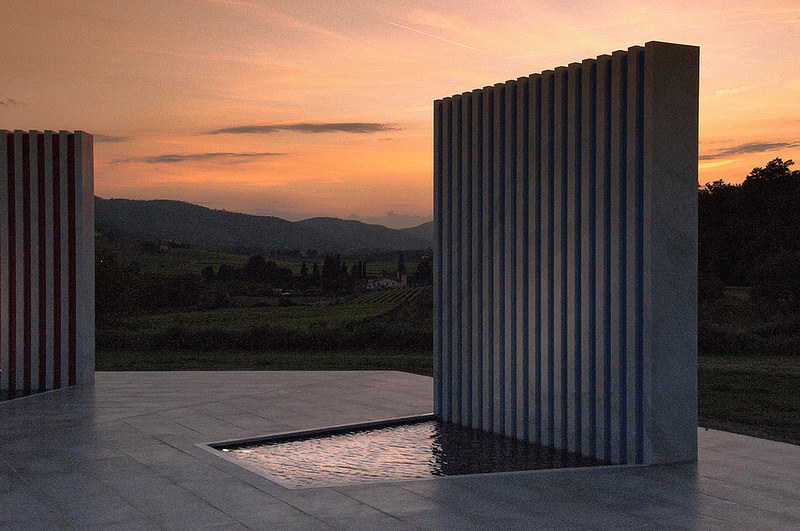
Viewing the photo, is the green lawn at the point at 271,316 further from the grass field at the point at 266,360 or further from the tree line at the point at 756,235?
the tree line at the point at 756,235

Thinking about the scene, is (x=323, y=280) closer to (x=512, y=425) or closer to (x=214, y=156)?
(x=214, y=156)

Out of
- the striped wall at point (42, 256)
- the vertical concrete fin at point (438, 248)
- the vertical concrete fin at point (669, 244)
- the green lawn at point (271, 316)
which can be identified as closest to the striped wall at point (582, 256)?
the vertical concrete fin at point (669, 244)

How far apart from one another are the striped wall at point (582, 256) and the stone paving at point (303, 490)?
0.68 metres

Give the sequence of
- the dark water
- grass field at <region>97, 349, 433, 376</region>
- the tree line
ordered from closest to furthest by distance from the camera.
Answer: the dark water → grass field at <region>97, 349, 433, 376</region> → the tree line

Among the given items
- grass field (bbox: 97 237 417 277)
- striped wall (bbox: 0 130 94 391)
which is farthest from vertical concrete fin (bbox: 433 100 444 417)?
grass field (bbox: 97 237 417 277)

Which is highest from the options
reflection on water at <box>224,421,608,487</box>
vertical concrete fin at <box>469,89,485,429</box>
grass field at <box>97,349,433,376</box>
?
vertical concrete fin at <box>469,89,485,429</box>

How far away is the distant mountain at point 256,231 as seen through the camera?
29.5 metres

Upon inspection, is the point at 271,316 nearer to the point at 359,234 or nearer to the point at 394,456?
the point at 359,234

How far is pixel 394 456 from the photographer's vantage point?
20.4 feet

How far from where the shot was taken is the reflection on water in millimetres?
5699

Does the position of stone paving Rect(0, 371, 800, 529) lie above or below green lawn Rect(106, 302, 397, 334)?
below

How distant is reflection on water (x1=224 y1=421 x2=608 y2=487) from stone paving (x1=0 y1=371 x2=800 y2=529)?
29 centimetres

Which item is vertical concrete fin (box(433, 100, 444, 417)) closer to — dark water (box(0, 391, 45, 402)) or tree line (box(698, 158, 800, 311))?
dark water (box(0, 391, 45, 402))

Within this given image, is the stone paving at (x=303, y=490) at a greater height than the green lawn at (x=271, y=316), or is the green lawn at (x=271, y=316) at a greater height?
the green lawn at (x=271, y=316)
